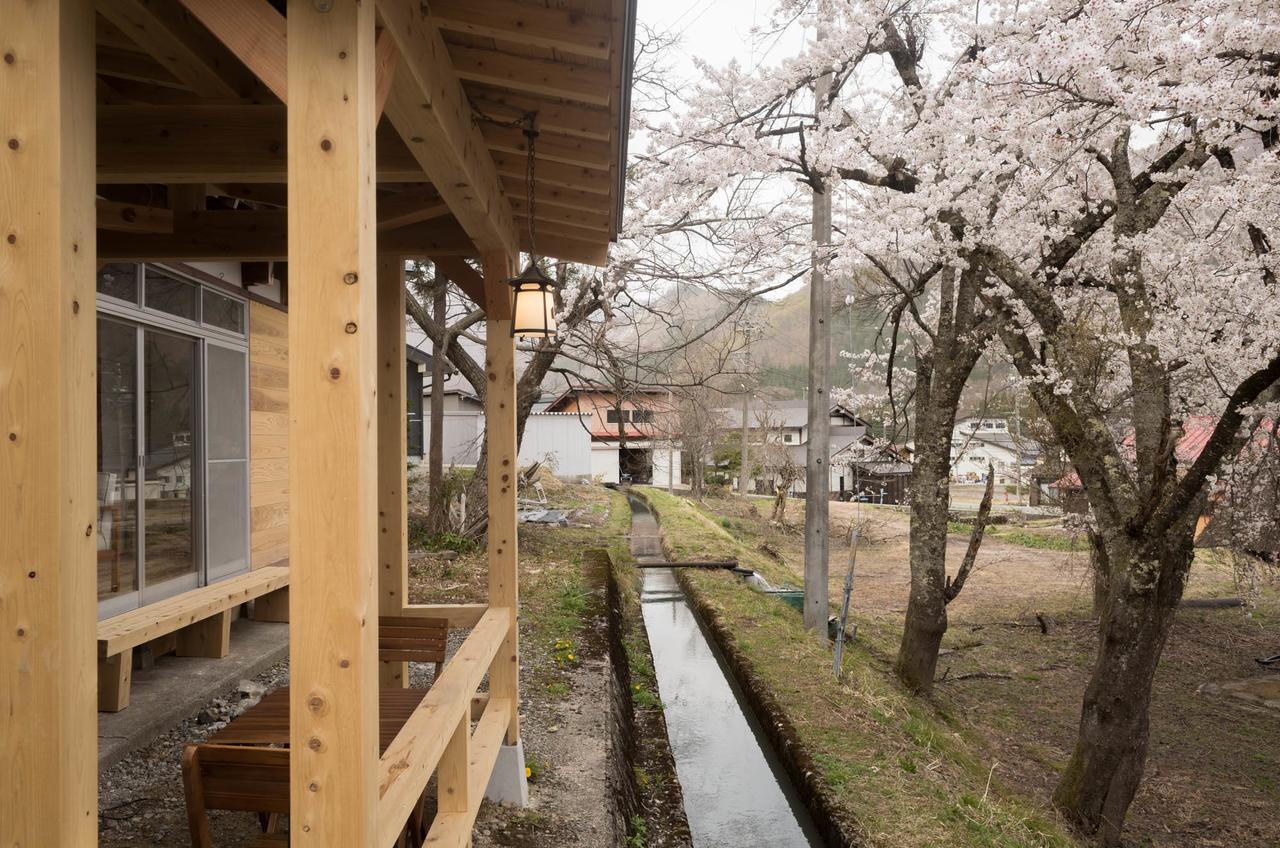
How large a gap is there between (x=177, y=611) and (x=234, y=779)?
281cm

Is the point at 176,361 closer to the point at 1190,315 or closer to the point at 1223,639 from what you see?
the point at 1190,315

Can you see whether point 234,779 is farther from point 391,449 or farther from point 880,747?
point 880,747

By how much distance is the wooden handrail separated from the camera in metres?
2.01

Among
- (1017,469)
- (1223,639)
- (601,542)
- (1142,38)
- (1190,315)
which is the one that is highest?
(1142,38)

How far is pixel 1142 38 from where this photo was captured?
5.30 meters

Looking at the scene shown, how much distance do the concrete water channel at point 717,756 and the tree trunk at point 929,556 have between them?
176 centimetres

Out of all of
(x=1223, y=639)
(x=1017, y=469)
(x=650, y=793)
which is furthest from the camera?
(x=1017, y=469)

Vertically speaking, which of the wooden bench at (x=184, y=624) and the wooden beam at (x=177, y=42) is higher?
the wooden beam at (x=177, y=42)

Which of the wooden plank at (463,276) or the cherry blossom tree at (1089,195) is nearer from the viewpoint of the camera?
the wooden plank at (463,276)

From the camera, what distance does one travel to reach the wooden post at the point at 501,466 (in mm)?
3902

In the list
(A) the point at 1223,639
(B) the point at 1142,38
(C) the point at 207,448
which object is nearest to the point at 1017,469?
(A) the point at 1223,639

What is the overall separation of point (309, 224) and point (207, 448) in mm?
5011

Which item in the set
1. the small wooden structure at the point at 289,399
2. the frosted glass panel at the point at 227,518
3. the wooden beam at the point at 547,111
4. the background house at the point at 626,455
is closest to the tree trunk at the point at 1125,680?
the wooden beam at the point at 547,111

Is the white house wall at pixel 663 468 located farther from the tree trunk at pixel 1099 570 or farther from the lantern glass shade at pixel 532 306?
the lantern glass shade at pixel 532 306
